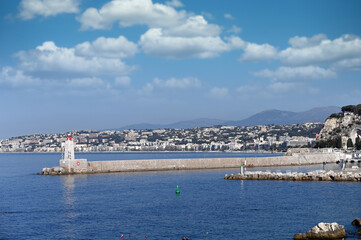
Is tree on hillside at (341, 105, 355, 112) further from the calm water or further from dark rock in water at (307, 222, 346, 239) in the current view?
dark rock in water at (307, 222, 346, 239)

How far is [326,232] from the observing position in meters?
23.6

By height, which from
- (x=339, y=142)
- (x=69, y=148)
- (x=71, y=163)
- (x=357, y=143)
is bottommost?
(x=71, y=163)

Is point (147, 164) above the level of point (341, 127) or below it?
below

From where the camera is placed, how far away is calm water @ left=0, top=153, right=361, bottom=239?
2687 centimetres

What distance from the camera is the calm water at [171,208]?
26867 mm

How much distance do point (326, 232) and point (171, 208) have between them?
13.6m

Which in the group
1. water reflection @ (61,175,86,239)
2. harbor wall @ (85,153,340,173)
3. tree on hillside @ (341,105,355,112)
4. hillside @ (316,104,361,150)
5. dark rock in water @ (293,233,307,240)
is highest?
tree on hillside @ (341,105,355,112)

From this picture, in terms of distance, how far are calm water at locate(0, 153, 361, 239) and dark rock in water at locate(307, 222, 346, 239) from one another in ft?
6.89

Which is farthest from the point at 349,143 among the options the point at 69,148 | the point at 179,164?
the point at 69,148

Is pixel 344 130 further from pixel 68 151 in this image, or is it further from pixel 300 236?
pixel 300 236

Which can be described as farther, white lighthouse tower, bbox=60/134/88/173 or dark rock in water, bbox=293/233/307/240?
white lighthouse tower, bbox=60/134/88/173

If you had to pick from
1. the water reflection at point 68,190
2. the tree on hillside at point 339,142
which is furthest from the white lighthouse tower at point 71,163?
the tree on hillside at point 339,142

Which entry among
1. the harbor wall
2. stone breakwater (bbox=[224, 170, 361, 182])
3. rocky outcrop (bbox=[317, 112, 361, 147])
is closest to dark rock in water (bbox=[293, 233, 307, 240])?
stone breakwater (bbox=[224, 170, 361, 182])

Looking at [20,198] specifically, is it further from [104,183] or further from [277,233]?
[277,233]
